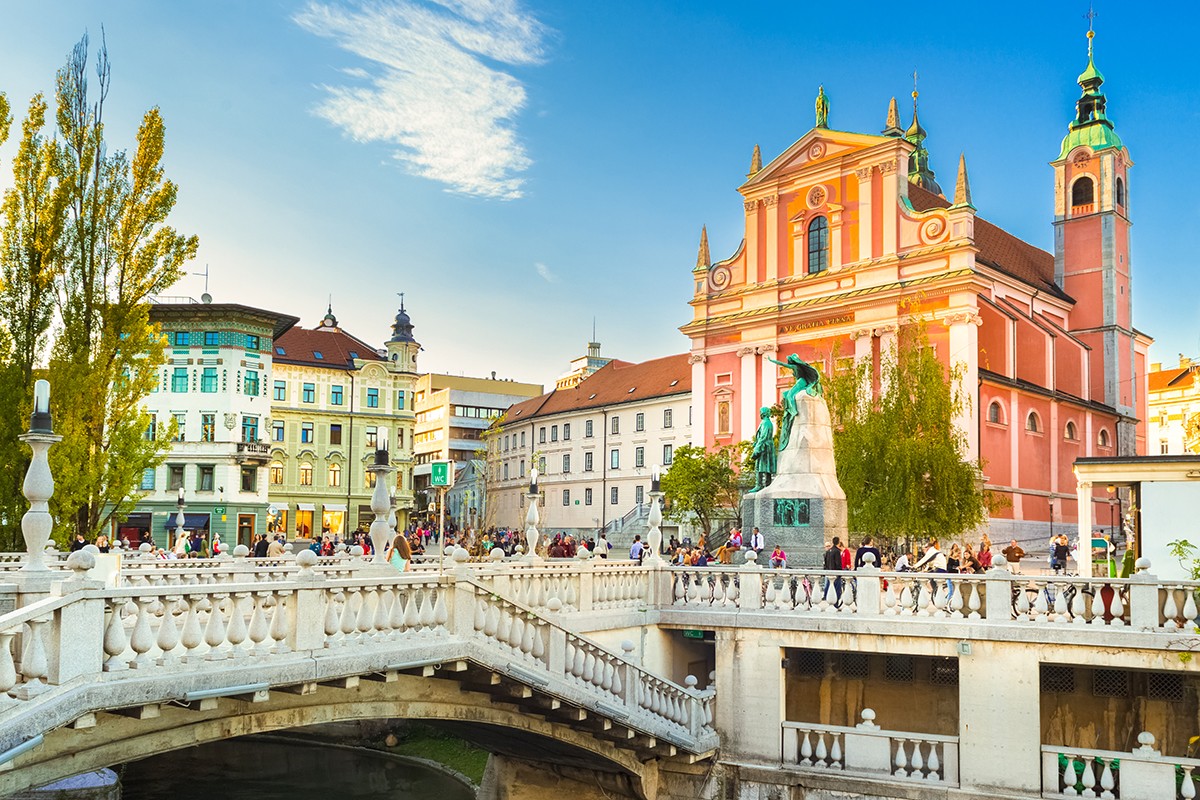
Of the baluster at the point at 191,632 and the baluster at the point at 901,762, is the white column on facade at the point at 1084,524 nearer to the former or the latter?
the baluster at the point at 901,762

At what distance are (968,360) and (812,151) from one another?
1298 cm

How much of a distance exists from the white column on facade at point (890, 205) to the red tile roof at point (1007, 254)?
1.79m

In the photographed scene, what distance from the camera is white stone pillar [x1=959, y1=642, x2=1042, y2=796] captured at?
17.6 m

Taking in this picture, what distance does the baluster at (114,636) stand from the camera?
31.3ft

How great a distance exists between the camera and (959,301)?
44688mm

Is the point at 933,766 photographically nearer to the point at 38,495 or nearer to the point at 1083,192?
the point at 38,495

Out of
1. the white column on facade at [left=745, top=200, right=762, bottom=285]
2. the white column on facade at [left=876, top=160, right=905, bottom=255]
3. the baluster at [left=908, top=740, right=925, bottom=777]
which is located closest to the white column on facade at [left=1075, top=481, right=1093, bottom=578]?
the baluster at [left=908, top=740, right=925, bottom=777]

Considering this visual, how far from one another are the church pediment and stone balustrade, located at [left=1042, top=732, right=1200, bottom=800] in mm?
35144

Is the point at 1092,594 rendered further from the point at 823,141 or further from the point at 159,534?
the point at 159,534

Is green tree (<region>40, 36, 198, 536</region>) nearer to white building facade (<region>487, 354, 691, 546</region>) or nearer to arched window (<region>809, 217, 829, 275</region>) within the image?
arched window (<region>809, 217, 829, 275</region>)

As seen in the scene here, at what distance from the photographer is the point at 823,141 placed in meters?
50.6

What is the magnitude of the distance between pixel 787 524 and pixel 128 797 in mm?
16234

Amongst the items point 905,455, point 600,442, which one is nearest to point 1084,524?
point 905,455

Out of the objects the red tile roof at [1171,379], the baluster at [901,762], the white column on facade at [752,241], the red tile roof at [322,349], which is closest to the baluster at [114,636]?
the baluster at [901,762]
